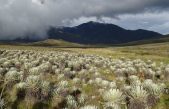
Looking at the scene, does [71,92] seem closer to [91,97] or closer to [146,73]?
[91,97]

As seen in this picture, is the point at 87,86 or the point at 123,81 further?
the point at 123,81

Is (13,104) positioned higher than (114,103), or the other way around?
(114,103)

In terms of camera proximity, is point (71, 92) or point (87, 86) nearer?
point (71, 92)

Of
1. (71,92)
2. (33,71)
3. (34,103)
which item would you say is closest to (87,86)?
(71,92)

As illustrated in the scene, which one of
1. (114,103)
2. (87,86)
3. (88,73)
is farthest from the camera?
(88,73)

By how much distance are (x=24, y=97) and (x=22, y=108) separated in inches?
79.4

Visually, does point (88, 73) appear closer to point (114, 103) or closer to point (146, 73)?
point (146, 73)

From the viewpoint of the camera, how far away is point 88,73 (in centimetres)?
4366

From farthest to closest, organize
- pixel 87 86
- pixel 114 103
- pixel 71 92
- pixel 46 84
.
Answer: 1. pixel 87 86
2. pixel 71 92
3. pixel 46 84
4. pixel 114 103

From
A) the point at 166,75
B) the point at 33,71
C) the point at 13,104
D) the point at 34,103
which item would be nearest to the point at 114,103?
the point at 34,103

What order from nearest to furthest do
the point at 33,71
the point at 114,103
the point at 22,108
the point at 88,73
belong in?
the point at 114,103
the point at 22,108
the point at 33,71
the point at 88,73

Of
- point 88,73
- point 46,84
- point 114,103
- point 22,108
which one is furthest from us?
point 88,73

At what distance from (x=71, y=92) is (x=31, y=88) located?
4.39m

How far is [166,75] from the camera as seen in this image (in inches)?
1797
